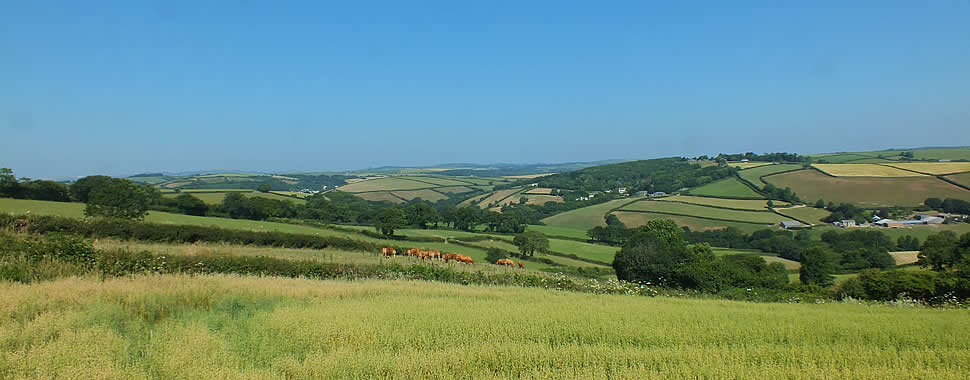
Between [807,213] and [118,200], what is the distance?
3688 inches

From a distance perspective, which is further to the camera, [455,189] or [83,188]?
[455,189]

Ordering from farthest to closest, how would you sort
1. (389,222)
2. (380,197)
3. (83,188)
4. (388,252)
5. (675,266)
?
(380,197), (389,222), (83,188), (675,266), (388,252)

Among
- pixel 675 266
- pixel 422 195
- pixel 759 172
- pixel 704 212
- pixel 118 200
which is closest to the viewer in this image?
pixel 675 266

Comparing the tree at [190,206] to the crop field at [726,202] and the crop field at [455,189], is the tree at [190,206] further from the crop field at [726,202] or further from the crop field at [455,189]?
the crop field at [455,189]

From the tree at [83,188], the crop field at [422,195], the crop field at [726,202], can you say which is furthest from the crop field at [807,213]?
the tree at [83,188]

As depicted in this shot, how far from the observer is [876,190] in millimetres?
81562

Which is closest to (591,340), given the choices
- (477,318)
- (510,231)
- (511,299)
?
(477,318)

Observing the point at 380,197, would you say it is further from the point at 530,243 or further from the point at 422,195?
the point at 530,243

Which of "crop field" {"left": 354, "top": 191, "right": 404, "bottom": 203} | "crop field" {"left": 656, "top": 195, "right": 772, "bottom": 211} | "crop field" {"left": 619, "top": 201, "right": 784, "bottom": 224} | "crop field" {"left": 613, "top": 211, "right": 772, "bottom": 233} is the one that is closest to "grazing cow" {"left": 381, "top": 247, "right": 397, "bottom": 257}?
"crop field" {"left": 613, "top": 211, "right": 772, "bottom": 233}

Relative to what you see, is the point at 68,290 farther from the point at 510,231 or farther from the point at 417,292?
the point at 510,231

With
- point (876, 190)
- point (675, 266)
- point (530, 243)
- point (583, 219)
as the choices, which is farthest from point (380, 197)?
point (876, 190)

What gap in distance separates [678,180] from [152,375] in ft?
445

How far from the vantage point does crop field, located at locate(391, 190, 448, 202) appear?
453 ft

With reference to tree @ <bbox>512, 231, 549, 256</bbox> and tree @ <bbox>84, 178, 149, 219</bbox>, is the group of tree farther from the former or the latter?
tree @ <bbox>84, 178, 149, 219</bbox>
